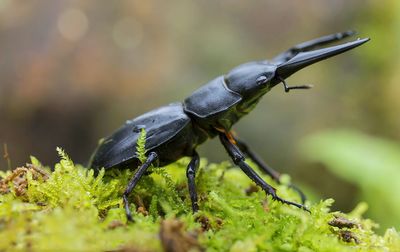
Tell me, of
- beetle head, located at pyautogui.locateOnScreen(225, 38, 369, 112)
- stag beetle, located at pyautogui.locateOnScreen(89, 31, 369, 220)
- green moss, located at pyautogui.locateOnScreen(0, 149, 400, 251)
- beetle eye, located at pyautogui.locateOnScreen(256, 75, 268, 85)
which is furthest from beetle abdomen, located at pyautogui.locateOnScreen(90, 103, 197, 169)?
beetle eye, located at pyautogui.locateOnScreen(256, 75, 268, 85)

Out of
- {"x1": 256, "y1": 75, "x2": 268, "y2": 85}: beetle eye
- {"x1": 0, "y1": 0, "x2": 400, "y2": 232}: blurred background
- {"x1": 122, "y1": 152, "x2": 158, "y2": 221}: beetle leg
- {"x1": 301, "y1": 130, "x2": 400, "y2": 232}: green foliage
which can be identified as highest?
{"x1": 256, "y1": 75, "x2": 268, "y2": 85}: beetle eye

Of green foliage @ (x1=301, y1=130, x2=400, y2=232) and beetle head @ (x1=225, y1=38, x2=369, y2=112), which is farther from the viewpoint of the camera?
green foliage @ (x1=301, y1=130, x2=400, y2=232)

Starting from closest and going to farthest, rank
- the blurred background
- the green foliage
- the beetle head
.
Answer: the beetle head → the green foliage → the blurred background

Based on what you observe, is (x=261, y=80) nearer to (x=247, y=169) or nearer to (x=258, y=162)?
(x=247, y=169)

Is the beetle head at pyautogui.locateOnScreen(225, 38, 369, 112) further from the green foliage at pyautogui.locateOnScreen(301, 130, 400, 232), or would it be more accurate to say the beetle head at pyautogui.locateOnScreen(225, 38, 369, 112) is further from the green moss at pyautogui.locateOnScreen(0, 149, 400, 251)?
the green foliage at pyautogui.locateOnScreen(301, 130, 400, 232)

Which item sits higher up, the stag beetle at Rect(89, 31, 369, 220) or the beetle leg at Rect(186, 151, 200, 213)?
the stag beetle at Rect(89, 31, 369, 220)

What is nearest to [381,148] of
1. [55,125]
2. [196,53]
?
[196,53]

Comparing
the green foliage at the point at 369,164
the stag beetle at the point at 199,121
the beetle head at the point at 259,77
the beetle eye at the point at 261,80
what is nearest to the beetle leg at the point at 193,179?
the stag beetle at the point at 199,121
